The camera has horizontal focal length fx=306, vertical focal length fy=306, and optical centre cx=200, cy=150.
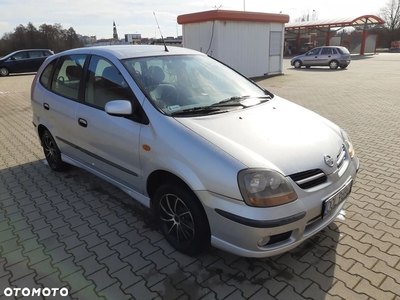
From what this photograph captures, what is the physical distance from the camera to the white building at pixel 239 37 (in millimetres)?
14305

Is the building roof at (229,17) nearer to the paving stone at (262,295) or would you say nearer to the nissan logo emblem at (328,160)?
the nissan logo emblem at (328,160)

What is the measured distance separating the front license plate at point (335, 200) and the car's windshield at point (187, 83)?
48.3 inches

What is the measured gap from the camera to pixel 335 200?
7.93 ft

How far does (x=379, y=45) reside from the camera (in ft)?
172

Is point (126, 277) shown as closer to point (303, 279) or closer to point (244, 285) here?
point (244, 285)

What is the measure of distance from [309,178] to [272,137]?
43 cm

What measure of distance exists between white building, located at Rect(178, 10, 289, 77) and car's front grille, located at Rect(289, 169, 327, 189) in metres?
12.8

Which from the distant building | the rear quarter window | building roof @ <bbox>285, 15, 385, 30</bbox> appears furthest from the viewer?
building roof @ <bbox>285, 15, 385, 30</bbox>

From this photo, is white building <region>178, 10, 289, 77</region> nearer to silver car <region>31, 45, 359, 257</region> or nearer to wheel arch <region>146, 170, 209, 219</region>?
silver car <region>31, 45, 359, 257</region>

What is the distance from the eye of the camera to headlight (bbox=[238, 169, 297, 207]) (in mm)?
2094

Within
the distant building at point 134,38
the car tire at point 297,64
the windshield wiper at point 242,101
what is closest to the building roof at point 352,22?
the car tire at point 297,64

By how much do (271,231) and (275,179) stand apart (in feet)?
1.18

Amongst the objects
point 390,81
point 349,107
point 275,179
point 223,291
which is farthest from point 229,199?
point 390,81

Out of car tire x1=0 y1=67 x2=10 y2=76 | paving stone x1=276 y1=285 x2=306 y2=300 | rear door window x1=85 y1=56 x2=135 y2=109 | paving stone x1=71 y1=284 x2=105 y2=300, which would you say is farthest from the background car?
paving stone x1=276 y1=285 x2=306 y2=300
